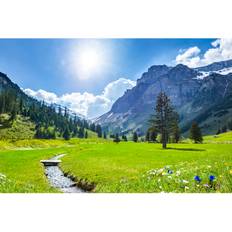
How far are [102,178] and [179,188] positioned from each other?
2.91 meters

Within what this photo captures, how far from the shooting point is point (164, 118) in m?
13.2

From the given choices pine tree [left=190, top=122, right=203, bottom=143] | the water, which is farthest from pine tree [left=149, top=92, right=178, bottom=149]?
the water

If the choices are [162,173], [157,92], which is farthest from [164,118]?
[162,173]

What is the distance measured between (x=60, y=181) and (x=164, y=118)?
587cm

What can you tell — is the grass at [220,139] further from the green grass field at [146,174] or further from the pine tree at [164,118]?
the pine tree at [164,118]

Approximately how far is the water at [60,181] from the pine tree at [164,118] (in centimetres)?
479

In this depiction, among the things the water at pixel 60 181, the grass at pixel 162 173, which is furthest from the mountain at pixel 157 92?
the water at pixel 60 181

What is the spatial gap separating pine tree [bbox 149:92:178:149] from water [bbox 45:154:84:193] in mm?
4791

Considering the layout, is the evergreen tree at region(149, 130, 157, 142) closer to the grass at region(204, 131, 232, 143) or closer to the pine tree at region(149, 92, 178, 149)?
the pine tree at region(149, 92, 178, 149)

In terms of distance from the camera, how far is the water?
31.4 feet

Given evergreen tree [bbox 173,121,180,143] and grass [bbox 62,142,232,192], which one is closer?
grass [bbox 62,142,232,192]

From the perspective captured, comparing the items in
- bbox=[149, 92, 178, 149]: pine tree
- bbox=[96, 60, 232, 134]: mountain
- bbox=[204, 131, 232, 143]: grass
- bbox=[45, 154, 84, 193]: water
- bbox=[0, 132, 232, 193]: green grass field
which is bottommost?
bbox=[45, 154, 84, 193]: water
